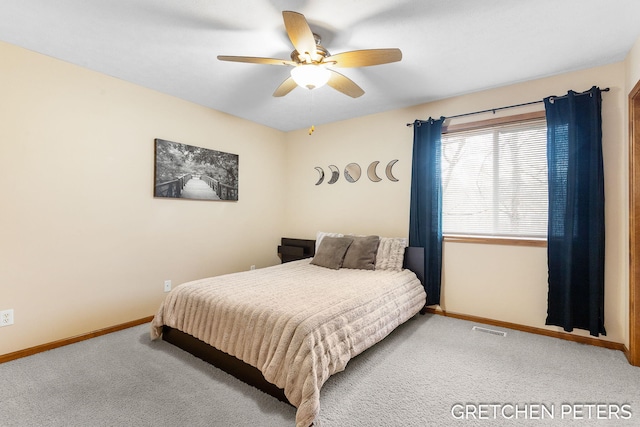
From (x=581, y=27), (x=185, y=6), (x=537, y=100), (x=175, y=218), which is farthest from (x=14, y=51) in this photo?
(x=537, y=100)

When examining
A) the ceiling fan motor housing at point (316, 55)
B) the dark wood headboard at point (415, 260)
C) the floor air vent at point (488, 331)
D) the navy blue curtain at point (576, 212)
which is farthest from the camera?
the dark wood headboard at point (415, 260)

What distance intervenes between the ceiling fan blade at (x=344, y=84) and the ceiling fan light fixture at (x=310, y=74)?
0.64 feet

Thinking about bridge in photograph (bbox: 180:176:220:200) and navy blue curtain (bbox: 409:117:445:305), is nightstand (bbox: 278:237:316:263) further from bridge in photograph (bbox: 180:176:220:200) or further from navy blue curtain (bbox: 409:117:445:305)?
navy blue curtain (bbox: 409:117:445:305)

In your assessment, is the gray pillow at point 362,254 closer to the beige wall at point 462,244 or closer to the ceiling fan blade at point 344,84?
the beige wall at point 462,244

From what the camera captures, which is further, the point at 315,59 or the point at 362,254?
the point at 362,254

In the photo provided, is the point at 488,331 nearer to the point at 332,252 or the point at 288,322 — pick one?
the point at 332,252

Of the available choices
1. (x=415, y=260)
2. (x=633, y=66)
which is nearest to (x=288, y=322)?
(x=415, y=260)

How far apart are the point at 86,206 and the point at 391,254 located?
3044mm

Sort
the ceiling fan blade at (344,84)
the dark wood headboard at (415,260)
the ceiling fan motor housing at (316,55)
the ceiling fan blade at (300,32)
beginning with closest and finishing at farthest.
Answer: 1. the ceiling fan blade at (300,32)
2. the ceiling fan motor housing at (316,55)
3. the ceiling fan blade at (344,84)
4. the dark wood headboard at (415,260)

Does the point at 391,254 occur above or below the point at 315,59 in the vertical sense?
below

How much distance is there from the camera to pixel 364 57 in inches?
80.0

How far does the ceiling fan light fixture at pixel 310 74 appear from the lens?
83.4 inches

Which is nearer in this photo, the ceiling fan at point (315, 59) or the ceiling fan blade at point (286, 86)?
the ceiling fan at point (315, 59)

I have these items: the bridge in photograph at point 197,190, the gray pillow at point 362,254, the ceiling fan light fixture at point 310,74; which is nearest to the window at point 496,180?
the gray pillow at point 362,254
